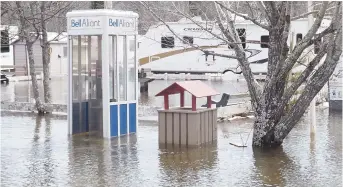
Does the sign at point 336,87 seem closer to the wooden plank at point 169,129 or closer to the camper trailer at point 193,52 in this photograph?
the wooden plank at point 169,129

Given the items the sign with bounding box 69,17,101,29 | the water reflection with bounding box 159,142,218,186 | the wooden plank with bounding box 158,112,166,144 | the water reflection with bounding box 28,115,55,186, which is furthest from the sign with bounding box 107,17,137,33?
the water reflection with bounding box 159,142,218,186

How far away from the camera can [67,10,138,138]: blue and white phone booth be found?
1319 cm

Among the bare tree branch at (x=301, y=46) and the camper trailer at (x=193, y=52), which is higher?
the camper trailer at (x=193, y=52)

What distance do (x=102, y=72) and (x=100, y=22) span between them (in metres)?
1.04

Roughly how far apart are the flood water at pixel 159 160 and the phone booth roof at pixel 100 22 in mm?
2195

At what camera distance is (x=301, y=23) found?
28.8 m

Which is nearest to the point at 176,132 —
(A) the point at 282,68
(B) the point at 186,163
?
(B) the point at 186,163

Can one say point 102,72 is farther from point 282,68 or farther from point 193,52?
point 193,52

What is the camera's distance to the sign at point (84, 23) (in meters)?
13.1

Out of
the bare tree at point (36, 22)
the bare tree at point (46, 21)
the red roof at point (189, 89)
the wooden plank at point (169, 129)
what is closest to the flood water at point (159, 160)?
the wooden plank at point (169, 129)

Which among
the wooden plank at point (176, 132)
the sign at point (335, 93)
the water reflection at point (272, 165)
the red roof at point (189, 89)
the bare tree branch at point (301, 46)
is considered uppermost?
the bare tree branch at point (301, 46)

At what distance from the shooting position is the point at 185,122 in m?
12.2

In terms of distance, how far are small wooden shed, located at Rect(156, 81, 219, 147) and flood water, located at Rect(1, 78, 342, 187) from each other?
1.02ft

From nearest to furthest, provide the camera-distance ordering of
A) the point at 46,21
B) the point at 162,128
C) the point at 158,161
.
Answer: the point at 158,161 → the point at 162,128 → the point at 46,21
